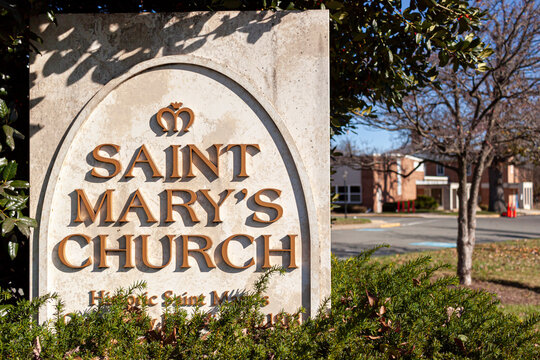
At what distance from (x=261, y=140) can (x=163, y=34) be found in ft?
3.09

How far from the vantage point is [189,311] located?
2.84 m

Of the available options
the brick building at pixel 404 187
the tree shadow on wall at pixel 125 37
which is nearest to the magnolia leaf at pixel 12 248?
the tree shadow on wall at pixel 125 37

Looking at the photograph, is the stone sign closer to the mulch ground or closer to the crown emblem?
the crown emblem

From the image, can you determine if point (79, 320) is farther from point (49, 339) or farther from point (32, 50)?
point (32, 50)

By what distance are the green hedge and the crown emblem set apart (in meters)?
1.04

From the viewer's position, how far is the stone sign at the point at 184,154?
2838 millimetres

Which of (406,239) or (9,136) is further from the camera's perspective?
(406,239)

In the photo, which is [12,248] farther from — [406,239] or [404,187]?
[404,187]

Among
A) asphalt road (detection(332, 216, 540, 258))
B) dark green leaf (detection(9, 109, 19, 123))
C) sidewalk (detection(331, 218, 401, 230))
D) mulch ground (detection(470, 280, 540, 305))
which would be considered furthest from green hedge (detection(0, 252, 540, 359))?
sidewalk (detection(331, 218, 401, 230))

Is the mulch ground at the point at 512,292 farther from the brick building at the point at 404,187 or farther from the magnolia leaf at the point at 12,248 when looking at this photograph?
the brick building at the point at 404,187

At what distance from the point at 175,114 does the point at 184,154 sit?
26 cm

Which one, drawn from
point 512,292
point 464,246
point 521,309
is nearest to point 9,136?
point 521,309

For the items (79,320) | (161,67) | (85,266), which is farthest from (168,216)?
(161,67)

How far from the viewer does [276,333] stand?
2539mm
